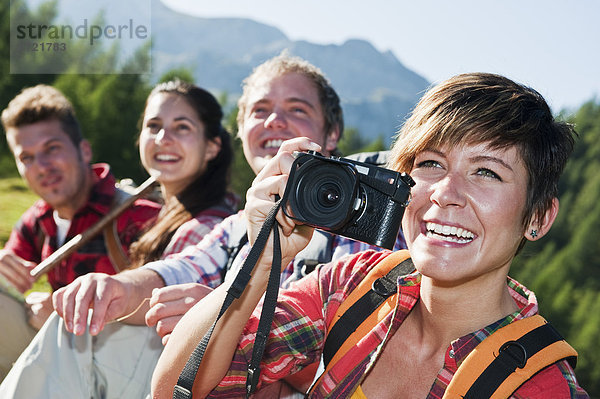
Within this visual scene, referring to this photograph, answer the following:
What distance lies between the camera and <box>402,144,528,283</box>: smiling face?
1.29m

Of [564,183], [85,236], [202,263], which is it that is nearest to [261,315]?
[202,263]

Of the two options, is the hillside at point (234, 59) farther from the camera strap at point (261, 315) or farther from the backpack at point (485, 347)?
the camera strap at point (261, 315)

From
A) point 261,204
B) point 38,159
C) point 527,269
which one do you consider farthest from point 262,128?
point 527,269

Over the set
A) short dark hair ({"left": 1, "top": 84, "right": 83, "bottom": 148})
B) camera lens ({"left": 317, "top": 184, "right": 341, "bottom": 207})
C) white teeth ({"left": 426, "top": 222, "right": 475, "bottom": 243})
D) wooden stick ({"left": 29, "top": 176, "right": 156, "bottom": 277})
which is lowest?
wooden stick ({"left": 29, "top": 176, "right": 156, "bottom": 277})

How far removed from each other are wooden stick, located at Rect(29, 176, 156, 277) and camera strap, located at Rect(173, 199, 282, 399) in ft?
6.12

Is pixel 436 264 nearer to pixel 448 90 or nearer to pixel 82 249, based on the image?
pixel 448 90

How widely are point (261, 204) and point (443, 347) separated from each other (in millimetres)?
553

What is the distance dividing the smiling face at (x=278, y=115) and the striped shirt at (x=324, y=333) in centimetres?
89

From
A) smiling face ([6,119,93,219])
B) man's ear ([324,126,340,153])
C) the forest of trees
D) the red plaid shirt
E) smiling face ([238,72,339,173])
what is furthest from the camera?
the forest of trees

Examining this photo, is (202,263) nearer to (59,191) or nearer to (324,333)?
(324,333)

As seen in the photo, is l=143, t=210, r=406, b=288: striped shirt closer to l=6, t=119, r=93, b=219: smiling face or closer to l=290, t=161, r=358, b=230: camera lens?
l=290, t=161, r=358, b=230: camera lens

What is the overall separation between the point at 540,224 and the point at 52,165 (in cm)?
293

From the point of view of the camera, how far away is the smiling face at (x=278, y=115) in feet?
7.72

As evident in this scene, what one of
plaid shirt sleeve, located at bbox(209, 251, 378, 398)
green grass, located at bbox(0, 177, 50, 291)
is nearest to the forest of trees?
green grass, located at bbox(0, 177, 50, 291)
